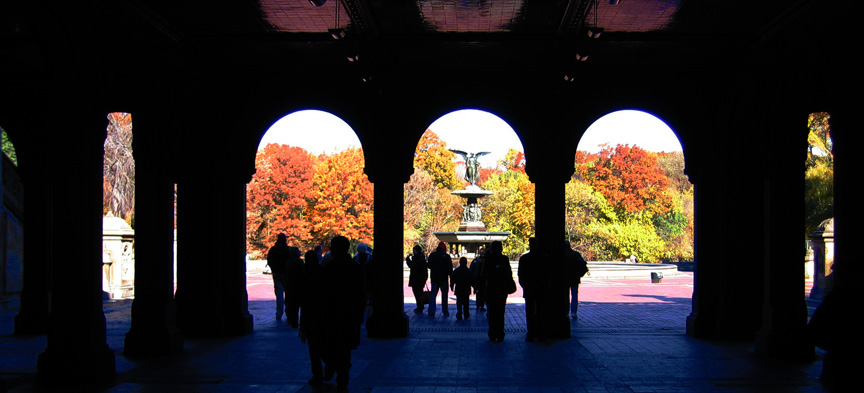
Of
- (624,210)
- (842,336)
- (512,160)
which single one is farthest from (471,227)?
(512,160)

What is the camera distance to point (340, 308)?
764 centimetres

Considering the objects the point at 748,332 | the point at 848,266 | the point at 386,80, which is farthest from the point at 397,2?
the point at 748,332

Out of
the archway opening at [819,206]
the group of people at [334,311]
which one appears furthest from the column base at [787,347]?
the archway opening at [819,206]

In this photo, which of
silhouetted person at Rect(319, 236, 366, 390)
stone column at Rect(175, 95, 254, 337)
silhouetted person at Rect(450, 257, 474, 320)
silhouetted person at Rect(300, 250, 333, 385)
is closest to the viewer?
silhouetted person at Rect(319, 236, 366, 390)

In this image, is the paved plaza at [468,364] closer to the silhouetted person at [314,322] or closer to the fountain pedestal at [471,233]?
the silhouetted person at [314,322]

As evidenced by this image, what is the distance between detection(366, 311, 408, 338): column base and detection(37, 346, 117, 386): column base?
196 inches

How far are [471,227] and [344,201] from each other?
13603 mm

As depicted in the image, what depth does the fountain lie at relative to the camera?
96.8ft

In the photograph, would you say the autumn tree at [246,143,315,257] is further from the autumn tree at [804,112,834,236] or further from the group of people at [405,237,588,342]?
the group of people at [405,237,588,342]

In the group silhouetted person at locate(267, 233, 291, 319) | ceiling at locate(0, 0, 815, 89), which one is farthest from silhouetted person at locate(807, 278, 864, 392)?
silhouetted person at locate(267, 233, 291, 319)

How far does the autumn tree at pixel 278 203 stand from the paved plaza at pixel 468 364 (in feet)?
95.2

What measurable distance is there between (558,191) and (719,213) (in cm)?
273

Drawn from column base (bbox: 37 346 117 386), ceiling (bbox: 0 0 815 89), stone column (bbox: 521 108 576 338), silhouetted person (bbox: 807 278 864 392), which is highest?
ceiling (bbox: 0 0 815 89)

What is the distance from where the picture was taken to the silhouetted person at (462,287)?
15016 millimetres
